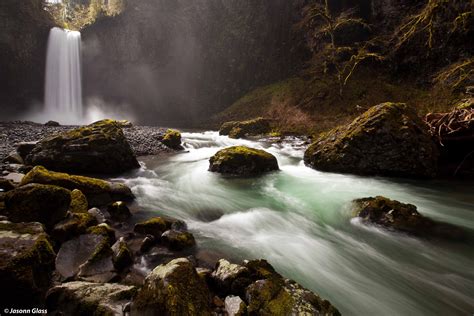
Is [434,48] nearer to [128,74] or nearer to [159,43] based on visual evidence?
[159,43]

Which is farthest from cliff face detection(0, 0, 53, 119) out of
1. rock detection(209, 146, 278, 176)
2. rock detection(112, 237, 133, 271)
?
rock detection(112, 237, 133, 271)

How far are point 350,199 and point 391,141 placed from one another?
297 cm

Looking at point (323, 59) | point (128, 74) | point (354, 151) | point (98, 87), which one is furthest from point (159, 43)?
point (354, 151)

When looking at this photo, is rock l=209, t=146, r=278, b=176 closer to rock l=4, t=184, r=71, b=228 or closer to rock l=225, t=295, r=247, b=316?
rock l=4, t=184, r=71, b=228

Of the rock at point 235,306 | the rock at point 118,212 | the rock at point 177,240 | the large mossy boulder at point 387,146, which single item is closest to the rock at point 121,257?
the rock at point 177,240

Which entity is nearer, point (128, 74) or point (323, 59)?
point (323, 59)

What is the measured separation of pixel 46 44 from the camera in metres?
35.2

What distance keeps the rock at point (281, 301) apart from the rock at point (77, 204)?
13.2 ft

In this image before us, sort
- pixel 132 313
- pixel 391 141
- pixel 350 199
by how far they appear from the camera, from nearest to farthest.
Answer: pixel 132 313 < pixel 350 199 < pixel 391 141

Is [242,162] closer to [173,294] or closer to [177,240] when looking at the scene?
[177,240]

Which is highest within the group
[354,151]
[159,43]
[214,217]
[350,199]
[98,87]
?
[159,43]

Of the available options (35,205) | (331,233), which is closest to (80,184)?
(35,205)

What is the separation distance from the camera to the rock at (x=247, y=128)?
19400 mm

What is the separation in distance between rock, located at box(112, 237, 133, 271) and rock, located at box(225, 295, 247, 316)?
183 centimetres
